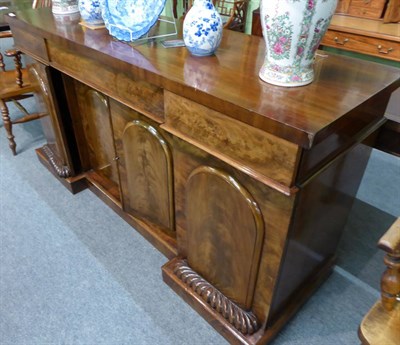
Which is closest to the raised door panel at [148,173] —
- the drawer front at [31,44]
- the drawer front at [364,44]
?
the drawer front at [31,44]

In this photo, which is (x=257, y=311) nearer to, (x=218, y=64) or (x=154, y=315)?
(x=154, y=315)

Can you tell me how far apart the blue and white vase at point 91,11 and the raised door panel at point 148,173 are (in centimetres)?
45

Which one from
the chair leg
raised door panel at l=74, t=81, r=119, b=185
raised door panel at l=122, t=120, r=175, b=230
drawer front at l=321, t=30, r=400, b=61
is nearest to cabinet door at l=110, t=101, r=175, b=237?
raised door panel at l=122, t=120, r=175, b=230

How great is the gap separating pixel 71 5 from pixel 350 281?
1.69 metres

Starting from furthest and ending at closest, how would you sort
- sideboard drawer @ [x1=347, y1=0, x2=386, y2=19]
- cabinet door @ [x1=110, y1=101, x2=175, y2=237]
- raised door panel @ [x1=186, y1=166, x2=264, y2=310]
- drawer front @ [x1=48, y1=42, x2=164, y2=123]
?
sideboard drawer @ [x1=347, y1=0, x2=386, y2=19] → cabinet door @ [x1=110, y1=101, x2=175, y2=237] → drawer front @ [x1=48, y1=42, x2=164, y2=123] → raised door panel @ [x1=186, y1=166, x2=264, y2=310]

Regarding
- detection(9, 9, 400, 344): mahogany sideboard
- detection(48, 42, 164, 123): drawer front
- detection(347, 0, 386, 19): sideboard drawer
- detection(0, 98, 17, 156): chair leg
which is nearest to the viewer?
detection(9, 9, 400, 344): mahogany sideboard

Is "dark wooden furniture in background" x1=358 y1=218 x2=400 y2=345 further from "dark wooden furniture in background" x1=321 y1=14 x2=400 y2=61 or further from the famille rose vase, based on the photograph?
"dark wooden furniture in background" x1=321 y1=14 x2=400 y2=61

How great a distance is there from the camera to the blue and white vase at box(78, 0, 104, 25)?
4.13 ft

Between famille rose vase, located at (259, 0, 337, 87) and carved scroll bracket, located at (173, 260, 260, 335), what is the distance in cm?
72

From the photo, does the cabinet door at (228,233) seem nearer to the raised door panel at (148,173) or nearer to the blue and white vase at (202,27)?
the raised door panel at (148,173)

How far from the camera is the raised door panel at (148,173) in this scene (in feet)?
3.85

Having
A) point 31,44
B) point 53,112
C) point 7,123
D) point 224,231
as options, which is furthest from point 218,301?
point 7,123

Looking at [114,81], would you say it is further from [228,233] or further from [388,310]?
[388,310]

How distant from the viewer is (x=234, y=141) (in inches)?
31.5
